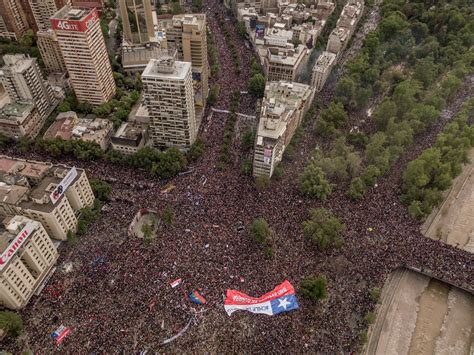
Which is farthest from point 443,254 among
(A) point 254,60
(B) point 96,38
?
(B) point 96,38

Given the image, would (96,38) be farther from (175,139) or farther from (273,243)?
(273,243)

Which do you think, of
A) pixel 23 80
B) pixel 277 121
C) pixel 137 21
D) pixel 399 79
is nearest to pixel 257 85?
pixel 277 121

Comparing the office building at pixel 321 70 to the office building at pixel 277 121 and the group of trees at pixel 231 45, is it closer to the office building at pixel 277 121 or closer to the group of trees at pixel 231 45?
the office building at pixel 277 121

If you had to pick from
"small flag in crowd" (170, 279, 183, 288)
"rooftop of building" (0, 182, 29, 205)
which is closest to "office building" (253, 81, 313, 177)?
"small flag in crowd" (170, 279, 183, 288)

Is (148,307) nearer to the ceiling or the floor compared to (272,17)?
nearer to the floor

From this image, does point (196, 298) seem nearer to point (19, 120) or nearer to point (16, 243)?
point (16, 243)

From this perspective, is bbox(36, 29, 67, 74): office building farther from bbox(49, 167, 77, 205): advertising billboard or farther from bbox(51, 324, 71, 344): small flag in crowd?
bbox(51, 324, 71, 344): small flag in crowd
